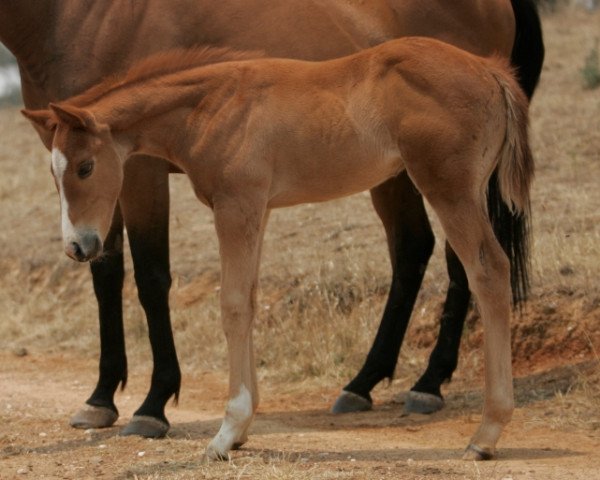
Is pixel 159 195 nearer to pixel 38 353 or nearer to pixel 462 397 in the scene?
pixel 462 397

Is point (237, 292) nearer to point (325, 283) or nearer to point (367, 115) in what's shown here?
point (367, 115)

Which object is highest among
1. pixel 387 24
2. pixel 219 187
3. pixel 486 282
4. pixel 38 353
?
pixel 387 24

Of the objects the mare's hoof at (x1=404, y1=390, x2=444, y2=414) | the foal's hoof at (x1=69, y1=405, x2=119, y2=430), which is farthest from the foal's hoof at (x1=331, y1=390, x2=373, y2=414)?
the foal's hoof at (x1=69, y1=405, x2=119, y2=430)

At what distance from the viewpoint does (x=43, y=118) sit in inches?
209

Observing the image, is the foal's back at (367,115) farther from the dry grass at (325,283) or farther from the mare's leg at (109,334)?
the dry grass at (325,283)

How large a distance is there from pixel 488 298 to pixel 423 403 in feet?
5.36

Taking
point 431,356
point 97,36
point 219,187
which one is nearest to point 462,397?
point 431,356

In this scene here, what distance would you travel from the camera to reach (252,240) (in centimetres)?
520

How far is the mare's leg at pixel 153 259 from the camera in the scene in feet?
20.1

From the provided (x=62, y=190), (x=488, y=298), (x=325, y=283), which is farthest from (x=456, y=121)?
(x=325, y=283)

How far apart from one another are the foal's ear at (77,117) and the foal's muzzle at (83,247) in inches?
18.3

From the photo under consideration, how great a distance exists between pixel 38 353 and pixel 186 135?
410cm

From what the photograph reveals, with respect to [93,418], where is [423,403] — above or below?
below

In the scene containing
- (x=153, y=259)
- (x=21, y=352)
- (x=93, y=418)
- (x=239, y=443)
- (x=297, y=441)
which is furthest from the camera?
(x=21, y=352)
